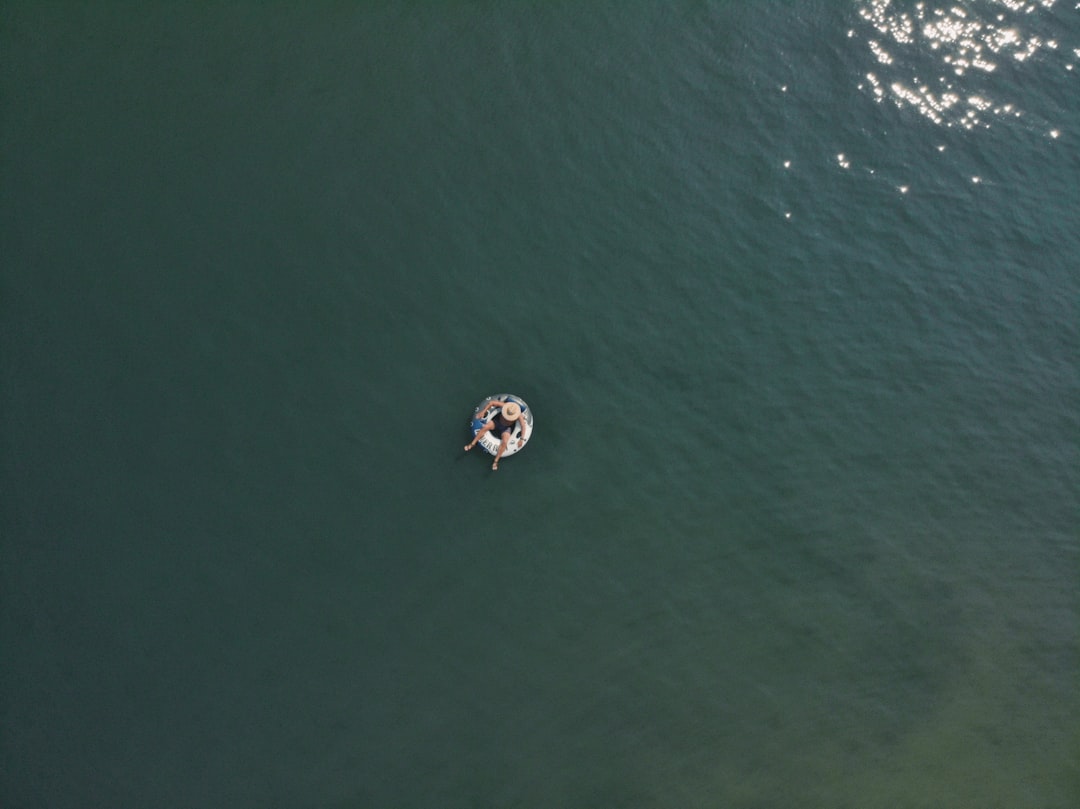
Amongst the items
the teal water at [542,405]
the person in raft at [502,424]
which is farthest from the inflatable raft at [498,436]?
the teal water at [542,405]

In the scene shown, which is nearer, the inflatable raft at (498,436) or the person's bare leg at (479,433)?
the person's bare leg at (479,433)

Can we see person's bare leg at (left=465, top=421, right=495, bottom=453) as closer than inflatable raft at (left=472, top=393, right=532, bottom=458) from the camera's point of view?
Yes

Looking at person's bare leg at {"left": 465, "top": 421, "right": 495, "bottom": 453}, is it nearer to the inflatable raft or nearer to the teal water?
the inflatable raft

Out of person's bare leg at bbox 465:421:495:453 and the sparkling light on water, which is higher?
the sparkling light on water

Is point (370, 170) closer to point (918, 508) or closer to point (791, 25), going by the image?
point (791, 25)

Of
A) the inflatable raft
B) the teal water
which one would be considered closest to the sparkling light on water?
the teal water

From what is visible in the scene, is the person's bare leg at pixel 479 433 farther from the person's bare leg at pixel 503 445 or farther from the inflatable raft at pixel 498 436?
the person's bare leg at pixel 503 445

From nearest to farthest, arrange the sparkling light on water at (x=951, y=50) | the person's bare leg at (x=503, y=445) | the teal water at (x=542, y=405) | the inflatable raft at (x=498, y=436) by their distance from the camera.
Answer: the teal water at (x=542, y=405) → the person's bare leg at (x=503, y=445) → the inflatable raft at (x=498, y=436) → the sparkling light on water at (x=951, y=50)
